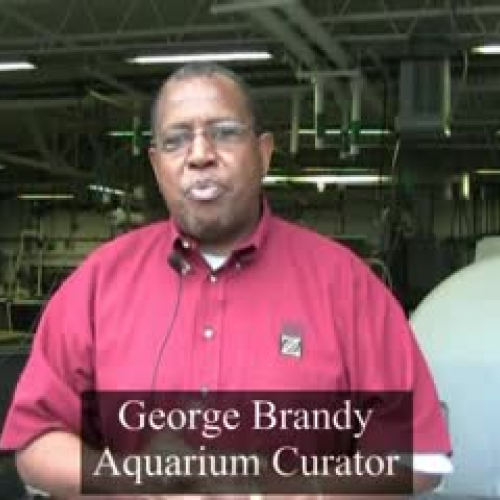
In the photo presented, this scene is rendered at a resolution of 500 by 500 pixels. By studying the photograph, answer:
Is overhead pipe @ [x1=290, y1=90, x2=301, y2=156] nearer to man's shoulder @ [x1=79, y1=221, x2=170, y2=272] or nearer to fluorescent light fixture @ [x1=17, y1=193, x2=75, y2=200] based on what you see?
man's shoulder @ [x1=79, y1=221, x2=170, y2=272]

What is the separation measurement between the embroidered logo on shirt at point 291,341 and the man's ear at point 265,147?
0.23m

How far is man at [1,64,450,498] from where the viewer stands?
1316 millimetres

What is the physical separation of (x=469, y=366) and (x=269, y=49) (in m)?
5.40

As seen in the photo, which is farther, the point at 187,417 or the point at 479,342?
the point at 479,342

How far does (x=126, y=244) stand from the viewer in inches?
56.3

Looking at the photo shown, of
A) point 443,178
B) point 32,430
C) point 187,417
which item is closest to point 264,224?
point 187,417

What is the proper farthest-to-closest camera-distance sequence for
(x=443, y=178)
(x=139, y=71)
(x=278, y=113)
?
1. (x=443, y=178)
2. (x=278, y=113)
3. (x=139, y=71)

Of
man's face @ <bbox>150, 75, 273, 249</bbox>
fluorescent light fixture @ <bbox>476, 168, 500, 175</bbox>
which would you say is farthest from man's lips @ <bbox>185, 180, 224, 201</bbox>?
fluorescent light fixture @ <bbox>476, 168, 500, 175</bbox>

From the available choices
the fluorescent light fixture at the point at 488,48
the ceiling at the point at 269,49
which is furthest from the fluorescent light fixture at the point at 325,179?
the fluorescent light fixture at the point at 488,48

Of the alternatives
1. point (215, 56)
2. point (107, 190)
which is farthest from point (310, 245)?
point (107, 190)

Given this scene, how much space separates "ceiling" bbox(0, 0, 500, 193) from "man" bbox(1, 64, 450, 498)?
193 inches

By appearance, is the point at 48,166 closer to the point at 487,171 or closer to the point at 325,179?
the point at 325,179

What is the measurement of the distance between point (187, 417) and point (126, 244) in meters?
0.26

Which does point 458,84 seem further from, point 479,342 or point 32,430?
point 32,430
